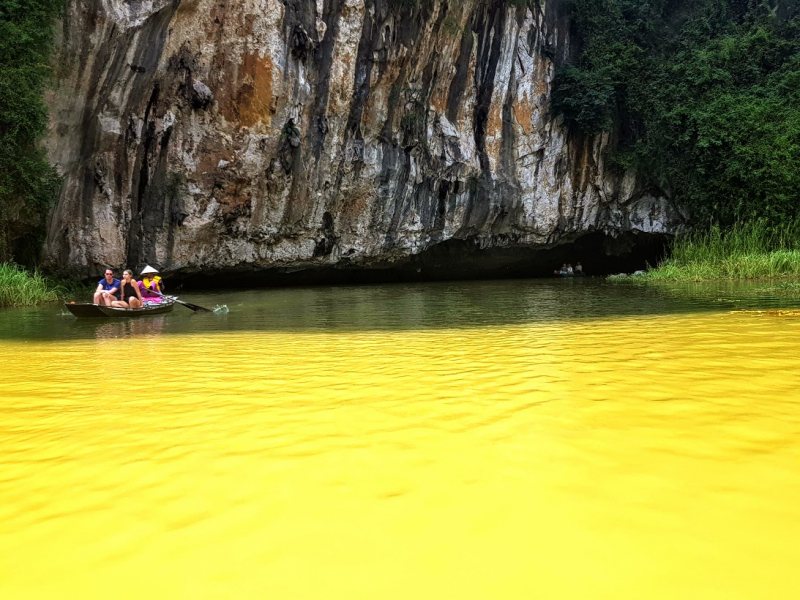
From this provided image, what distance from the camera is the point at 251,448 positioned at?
91.8 inches

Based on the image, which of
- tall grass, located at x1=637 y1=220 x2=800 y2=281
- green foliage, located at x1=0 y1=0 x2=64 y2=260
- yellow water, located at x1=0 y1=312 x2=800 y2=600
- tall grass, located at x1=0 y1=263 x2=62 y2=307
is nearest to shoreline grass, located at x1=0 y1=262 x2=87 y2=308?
tall grass, located at x1=0 y1=263 x2=62 y2=307

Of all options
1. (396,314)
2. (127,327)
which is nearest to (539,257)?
(396,314)

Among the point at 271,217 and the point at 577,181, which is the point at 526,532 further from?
the point at 577,181

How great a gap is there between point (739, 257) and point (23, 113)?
52.7 ft

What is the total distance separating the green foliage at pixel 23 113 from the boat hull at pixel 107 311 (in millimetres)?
5061

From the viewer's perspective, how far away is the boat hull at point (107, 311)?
8.27m

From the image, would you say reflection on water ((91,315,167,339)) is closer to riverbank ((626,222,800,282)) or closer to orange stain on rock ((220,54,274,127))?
orange stain on rock ((220,54,274,127))

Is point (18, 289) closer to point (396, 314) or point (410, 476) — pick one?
point (396, 314)

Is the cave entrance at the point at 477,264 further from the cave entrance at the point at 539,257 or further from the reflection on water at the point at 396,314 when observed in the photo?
the reflection on water at the point at 396,314

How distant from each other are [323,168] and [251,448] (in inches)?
584

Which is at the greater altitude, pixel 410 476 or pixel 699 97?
pixel 699 97

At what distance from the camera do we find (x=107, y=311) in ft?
27.7

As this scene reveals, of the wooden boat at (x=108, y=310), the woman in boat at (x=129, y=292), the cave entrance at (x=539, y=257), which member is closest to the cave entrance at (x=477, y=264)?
the cave entrance at (x=539, y=257)

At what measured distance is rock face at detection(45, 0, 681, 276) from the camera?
1384 centimetres
